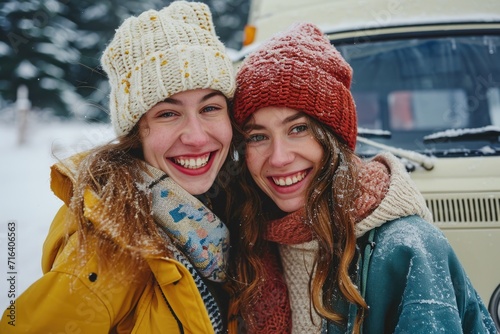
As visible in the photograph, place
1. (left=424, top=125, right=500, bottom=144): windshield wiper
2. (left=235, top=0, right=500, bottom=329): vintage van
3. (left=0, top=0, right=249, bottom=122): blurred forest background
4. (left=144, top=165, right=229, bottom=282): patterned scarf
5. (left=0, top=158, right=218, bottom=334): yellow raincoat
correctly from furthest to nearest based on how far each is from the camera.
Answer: (left=0, top=0, right=249, bottom=122): blurred forest background < (left=424, top=125, right=500, bottom=144): windshield wiper < (left=235, top=0, right=500, bottom=329): vintage van < (left=144, top=165, right=229, bottom=282): patterned scarf < (left=0, top=158, right=218, bottom=334): yellow raincoat

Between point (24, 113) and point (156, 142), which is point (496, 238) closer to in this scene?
point (156, 142)

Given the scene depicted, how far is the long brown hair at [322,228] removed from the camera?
1926mm

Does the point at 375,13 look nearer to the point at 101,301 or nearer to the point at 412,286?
the point at 412,286

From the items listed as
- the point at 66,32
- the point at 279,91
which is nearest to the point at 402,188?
the point at 279,91

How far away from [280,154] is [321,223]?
35 cm

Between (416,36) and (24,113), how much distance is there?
11530 millimetres

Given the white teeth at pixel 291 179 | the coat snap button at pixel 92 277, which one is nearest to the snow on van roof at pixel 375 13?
→ the white teeth at pixel 291 179

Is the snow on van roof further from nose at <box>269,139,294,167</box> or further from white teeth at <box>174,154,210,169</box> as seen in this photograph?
white teeth at <box>174,154,210,169</box>

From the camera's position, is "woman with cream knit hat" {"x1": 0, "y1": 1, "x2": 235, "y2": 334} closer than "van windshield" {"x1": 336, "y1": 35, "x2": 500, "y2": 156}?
Yes

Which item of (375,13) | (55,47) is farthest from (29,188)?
(375,13)

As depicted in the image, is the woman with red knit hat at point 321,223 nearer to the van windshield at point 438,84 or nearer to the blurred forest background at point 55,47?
the van windshield at point 438,84

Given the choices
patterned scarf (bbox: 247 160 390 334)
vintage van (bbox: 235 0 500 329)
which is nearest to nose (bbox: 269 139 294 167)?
patterned scarf (bbox: 247 160 390 334)

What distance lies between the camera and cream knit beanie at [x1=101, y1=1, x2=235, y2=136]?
2.09 metres

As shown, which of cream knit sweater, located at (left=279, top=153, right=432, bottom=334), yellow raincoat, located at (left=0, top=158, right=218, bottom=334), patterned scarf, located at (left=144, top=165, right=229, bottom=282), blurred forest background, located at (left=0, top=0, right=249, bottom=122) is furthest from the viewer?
blurred forest background, located at (left=0, top=0, right=249, bottom=122)
